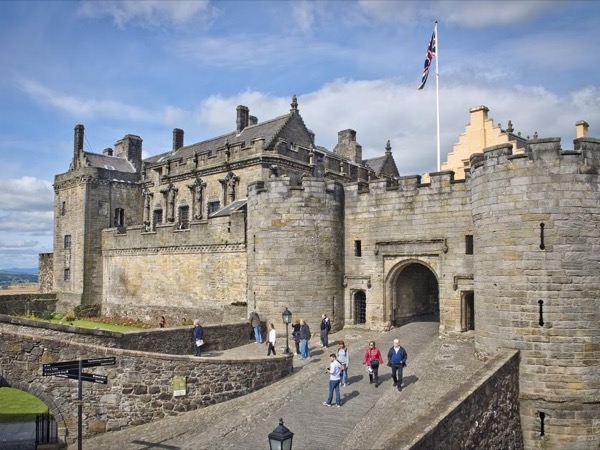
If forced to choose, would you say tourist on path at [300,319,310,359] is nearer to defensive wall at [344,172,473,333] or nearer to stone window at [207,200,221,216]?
defensive wall at [344,172,473,333]

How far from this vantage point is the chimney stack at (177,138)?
41138mm

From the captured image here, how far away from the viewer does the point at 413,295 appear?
23.4m

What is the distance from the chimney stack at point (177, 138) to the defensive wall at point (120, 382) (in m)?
28.6

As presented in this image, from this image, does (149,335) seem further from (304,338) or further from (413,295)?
(413,295)

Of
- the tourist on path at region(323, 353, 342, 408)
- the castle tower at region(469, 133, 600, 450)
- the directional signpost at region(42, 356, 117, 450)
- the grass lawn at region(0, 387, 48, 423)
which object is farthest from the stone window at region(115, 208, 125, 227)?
the castle tower at region(469, 133, 600, 450)

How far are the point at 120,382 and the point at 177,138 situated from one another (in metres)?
29.8

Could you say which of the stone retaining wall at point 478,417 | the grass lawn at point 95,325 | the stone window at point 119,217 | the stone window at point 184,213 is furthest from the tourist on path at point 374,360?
the stone window at point 119,217

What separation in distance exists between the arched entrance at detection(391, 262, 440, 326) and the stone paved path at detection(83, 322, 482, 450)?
16.5 ft

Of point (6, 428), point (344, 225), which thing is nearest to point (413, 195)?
point (344, 225)

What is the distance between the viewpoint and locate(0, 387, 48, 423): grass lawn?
16.2 meters

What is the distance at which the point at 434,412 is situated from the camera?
432 inches

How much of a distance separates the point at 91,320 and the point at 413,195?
2443 centimetres

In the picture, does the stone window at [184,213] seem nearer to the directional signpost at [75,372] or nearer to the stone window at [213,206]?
the stone window at [213,206]

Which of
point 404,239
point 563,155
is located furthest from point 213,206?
A: point 563,155
